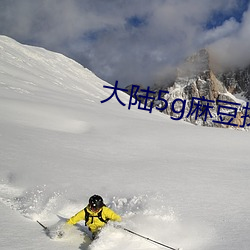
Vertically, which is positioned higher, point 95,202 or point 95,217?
point 95,202

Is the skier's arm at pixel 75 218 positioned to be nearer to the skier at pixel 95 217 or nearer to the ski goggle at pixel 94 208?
the skier at pixel 95 217

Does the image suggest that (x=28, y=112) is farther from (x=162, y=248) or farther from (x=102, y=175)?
(x=162, y=248)

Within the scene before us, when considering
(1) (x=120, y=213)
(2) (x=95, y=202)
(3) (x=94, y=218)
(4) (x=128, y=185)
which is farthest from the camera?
(4) (x=128, y=185)

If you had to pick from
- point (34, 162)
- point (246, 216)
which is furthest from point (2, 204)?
point (246, 216)

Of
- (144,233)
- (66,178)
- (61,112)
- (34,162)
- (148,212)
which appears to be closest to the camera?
(144,233)

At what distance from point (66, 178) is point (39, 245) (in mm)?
3002

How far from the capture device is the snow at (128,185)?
5117mm

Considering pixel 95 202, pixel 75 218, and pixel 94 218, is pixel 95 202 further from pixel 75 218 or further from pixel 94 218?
pixel 75 218

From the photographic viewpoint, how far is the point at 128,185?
24.4ft

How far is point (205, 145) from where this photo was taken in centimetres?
1237

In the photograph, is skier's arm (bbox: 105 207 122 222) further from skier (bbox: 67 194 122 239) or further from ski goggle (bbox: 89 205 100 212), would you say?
ski goggle (bbox: 89 205 100 212)

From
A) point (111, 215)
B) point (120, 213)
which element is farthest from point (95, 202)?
point (120, 213)

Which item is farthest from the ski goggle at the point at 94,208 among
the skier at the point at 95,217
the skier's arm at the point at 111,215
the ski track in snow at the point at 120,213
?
the ski track in snow at the point at 120,213

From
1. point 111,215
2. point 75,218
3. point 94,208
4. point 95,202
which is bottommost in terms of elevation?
point 75,218
